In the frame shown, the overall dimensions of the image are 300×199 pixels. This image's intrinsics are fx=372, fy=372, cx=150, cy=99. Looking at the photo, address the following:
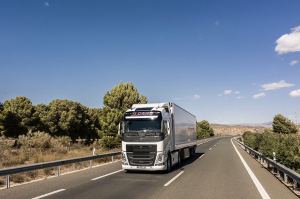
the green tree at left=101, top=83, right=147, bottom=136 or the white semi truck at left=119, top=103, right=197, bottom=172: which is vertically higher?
the green tree at left=101, top=83, right=147, bottom=136

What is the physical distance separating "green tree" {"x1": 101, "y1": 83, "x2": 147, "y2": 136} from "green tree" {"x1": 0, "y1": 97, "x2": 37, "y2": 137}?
2260cm

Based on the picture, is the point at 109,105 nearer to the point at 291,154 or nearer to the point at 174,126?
the point at 174,126

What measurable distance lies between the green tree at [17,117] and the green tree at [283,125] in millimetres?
55507

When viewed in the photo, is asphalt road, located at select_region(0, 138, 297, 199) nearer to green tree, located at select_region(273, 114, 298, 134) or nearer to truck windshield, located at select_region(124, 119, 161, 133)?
truck windshield, located at select_region(124, 119, 161, 133)

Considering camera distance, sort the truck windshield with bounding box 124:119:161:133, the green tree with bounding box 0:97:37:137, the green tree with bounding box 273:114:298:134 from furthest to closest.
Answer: the green tree with bounding box 273:114:298:134 → the green tree with bounding box 0:97:37:137 → the truck windshield with bounding box 124:119:161:133

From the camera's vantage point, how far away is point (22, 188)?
1226 centimetres

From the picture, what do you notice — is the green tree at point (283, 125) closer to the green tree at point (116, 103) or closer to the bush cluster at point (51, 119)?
the bush cluster at point (51, 119)

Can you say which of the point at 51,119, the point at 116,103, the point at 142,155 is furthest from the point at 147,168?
the point at 51,119

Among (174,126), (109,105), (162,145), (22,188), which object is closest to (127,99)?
(109,105)

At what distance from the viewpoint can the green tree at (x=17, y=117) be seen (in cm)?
6303

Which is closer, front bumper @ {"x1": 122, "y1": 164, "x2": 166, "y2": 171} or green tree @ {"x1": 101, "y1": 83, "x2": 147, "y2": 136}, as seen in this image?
front bumper @ {"x1": 122, "y1": 164, "x2": 166, "y2": 171}

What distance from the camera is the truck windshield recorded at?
17.3 m

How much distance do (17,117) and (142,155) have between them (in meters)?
54.5

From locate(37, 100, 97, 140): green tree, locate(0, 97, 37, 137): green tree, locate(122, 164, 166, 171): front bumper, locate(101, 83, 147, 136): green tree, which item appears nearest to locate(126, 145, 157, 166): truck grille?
locate(122, 164, 166, 171): front bumper
